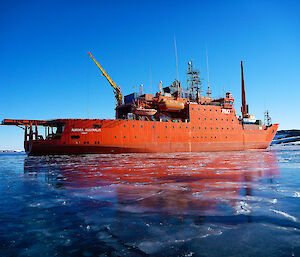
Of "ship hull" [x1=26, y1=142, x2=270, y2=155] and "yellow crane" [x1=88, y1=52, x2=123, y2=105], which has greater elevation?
"yellow crane" [x1=88, y1=52, x2=123, y2=105]

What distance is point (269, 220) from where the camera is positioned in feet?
10.2

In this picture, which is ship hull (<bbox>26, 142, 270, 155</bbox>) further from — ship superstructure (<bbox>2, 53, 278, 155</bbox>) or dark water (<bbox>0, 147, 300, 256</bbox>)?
dark water (<bbox>0, 147, 300, 256</bbox>)

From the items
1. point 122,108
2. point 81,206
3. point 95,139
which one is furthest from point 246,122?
point 81,206

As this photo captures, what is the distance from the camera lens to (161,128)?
101ft

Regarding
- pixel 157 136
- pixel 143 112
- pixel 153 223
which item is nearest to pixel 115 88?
pixel 143 112

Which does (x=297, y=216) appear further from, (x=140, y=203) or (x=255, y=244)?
(x=140, y=203)

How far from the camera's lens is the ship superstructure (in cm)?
2570

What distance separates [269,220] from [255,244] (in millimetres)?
948

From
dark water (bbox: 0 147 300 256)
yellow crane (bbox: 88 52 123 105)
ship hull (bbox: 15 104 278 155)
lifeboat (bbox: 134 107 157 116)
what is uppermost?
yellow crane (bbox: 88 52 123 105)

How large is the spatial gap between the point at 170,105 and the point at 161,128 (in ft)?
15.1

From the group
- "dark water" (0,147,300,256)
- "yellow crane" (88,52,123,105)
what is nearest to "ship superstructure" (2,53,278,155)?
"yellow crane" (88,52,123,105)

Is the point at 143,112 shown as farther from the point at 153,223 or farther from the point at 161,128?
the point at 153,223

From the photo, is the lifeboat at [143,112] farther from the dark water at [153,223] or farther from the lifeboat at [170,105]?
the dark water at [153,223]

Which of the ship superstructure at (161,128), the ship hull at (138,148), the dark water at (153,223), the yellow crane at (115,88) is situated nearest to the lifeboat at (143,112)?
the ship superstructure at (161,128)
